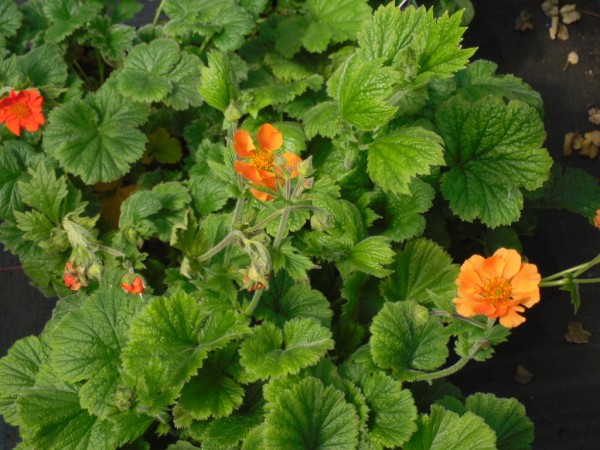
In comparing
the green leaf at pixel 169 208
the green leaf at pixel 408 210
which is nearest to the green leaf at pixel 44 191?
the green leaf at pixel 169 208

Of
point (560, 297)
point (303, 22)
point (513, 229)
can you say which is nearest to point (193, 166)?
point (303, 22)

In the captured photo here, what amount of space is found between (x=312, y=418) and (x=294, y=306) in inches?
14.8

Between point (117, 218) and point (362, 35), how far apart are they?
1.16m

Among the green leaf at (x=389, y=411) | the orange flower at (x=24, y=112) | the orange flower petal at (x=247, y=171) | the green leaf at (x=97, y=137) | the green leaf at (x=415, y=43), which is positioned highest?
the green leaf at (x=415, y=43)

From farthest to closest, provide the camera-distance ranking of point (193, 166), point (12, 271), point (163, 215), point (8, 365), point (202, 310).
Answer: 1. point (12, 271)
2. point (193, 166)
3. point (163, 215)
4. point (8, 365)
5. point (202, 310)

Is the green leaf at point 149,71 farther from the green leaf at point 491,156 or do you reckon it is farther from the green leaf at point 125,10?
the green leaf at point 491,156

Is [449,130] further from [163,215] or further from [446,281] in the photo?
[163,215]

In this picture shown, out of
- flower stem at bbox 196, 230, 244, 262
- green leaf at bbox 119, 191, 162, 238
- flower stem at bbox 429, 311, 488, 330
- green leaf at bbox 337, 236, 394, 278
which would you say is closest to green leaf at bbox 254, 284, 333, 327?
green leaf at bbox 337, 236, 394, 278

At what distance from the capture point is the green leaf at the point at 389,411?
6.20ft

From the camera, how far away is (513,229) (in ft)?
8.94

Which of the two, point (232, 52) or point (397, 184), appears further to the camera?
point (232, 52)

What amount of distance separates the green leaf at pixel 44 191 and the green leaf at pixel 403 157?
997 mm

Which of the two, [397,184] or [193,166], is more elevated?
[397,184]

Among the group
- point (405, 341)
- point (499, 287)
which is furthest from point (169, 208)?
point (499, 287)
